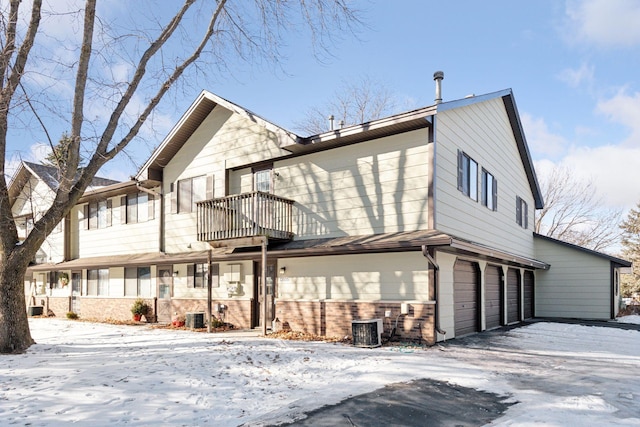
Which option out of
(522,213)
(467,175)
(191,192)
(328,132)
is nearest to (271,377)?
A: (328,132)

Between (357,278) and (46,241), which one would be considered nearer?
→ (357,278)

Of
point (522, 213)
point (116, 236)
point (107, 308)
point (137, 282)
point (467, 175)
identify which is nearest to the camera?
point (467, 175)

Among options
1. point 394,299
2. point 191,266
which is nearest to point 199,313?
point 191,266

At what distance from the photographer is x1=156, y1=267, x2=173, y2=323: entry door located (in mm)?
16844

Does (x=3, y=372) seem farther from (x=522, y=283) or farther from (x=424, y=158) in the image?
(x=522, y=283)

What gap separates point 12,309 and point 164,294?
7557 mm

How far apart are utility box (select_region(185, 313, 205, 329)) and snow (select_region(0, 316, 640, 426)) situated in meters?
2.34

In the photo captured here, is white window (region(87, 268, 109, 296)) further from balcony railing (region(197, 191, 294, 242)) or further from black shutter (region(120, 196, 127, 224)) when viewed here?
balcony railing (region(197, 191, 294, 242))

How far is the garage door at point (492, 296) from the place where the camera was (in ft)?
47.7

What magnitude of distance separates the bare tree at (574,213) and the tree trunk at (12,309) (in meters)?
33.0

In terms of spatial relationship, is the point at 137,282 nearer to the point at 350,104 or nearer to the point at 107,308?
the point at 107,308

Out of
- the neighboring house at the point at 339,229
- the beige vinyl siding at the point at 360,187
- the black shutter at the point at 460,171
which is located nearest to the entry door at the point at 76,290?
the neighboring house at the point at 339,229

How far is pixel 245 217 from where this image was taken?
505 inches

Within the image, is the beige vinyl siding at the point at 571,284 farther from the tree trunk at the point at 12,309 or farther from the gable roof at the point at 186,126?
the tree trunk at the point at 12,309
